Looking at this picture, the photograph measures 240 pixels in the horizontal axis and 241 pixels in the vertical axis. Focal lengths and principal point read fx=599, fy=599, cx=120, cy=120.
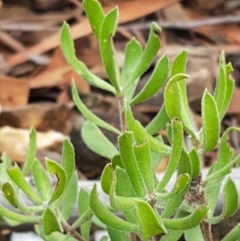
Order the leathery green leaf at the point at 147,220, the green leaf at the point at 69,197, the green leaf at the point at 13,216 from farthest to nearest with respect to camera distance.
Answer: the green leaf at the point at 69,197
the green leaf at the point at 13,216
the leathery green leaf at the point at 147,220

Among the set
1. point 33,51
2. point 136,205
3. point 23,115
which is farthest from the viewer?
point 33,51

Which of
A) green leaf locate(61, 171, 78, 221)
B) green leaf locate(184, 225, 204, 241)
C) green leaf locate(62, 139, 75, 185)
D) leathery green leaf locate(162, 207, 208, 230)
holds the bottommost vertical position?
green leaf locate(184, 225, 204, 241)

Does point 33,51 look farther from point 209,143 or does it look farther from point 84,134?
point 209,143

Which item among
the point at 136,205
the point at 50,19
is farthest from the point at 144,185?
the point at 50,19

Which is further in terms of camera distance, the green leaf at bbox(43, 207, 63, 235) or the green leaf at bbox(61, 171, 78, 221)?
the green leaf at bbox(61, 171, 78, 221)

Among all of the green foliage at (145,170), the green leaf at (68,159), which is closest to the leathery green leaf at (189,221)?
the green foliage at (145,170)

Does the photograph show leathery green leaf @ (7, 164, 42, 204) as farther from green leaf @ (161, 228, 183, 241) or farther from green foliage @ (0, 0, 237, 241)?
green leaf @ (161, 228, 183, 241)

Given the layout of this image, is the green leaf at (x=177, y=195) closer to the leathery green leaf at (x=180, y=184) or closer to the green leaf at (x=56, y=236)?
the leathery green leaf at (x=180, y=184)

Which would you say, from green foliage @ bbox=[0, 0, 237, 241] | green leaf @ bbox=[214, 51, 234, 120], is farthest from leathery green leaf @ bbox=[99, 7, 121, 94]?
green leaf @ bbox=[214, 51, 234, 120]
